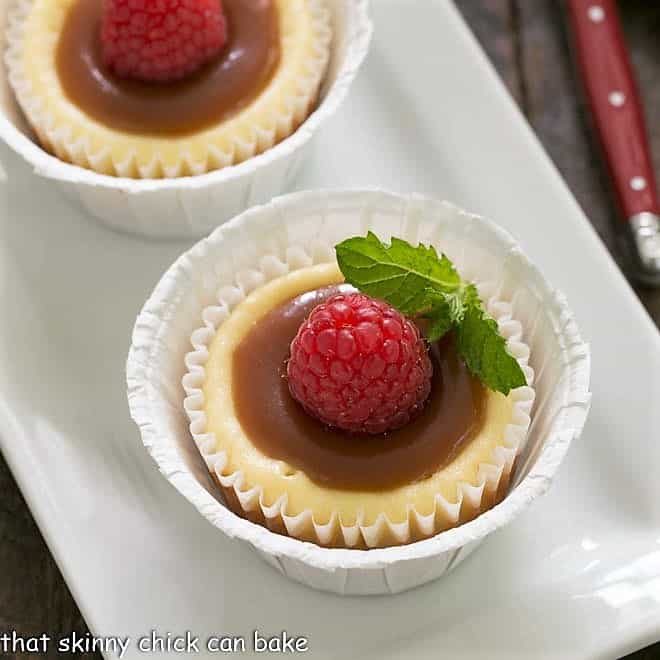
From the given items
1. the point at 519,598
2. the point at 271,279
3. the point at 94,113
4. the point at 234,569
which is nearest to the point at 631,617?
the point at 519,598

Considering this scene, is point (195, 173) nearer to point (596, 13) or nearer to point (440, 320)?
point (440, 320)

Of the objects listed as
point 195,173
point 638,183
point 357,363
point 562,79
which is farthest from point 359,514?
point 562,79

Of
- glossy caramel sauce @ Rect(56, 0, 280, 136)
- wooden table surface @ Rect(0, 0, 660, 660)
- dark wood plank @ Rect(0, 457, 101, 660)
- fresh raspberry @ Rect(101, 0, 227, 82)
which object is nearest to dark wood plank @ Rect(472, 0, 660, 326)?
wooden table surface @ Rect(0, 0, 660, 660)

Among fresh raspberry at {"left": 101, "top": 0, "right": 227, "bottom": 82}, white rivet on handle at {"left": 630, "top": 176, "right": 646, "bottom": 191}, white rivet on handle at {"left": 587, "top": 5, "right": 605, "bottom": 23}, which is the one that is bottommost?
white rivet on handle at {"left": 630, "top": 176, "right": 646, "bottom": 191}

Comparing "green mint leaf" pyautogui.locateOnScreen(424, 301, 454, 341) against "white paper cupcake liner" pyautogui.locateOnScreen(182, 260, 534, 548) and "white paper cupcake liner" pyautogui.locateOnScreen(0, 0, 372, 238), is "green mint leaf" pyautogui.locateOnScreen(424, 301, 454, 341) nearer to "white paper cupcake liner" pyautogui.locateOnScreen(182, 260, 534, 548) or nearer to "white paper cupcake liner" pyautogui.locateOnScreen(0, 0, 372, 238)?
"white paper cupcake liner" pyautogui.locateOnScreen(182, 260, 534, 548)

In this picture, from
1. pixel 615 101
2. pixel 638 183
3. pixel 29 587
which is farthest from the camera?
pixel 615 101
